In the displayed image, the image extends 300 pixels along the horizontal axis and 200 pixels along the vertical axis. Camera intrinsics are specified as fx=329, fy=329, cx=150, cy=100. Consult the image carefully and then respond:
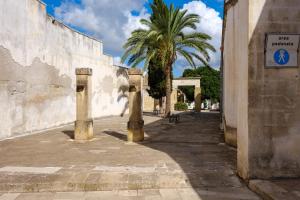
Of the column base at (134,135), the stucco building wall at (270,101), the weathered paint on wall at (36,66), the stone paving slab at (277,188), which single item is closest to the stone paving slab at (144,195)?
the stone paving slab at (277,188)

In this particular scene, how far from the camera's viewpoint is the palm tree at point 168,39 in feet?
62.1

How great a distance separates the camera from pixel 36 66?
497 inches

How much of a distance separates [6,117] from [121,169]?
601 centimetres

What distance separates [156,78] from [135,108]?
1278 centimetres

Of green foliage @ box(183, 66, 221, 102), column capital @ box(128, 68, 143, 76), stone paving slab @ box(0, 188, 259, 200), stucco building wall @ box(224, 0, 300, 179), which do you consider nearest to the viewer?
stone paving slab @ box(0, 188, 259, 200)

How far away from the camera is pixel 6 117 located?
1041cm

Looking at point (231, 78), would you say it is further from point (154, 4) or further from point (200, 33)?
point (154, 4)

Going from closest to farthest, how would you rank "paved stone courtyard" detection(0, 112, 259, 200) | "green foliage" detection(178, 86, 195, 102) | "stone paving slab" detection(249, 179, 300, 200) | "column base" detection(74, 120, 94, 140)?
"stone paving slab" detection(249, 179, 300, 200)
"paved stone courtyard" detection(0, 112, 259, 200)
"column base" detection(74, 120, 94, 140)
"green foliage" detection(178, 86, 195, 102)

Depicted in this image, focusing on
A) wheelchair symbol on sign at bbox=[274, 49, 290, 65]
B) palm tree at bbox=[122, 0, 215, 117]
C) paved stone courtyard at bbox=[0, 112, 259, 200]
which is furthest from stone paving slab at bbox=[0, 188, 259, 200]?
palm tree at bbox=[122, 0, 215, 117]

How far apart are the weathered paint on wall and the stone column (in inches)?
156

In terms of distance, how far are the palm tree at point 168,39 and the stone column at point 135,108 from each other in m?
8.89

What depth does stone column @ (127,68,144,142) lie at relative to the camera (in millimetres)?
9977

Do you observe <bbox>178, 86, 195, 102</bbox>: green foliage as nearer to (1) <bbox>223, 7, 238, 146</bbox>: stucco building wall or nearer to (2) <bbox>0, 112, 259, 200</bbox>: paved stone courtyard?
(1) <bbox>223, 7, 238, 146</bbox>: stucco building wall

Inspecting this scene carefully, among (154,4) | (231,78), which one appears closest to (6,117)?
(231,78)
